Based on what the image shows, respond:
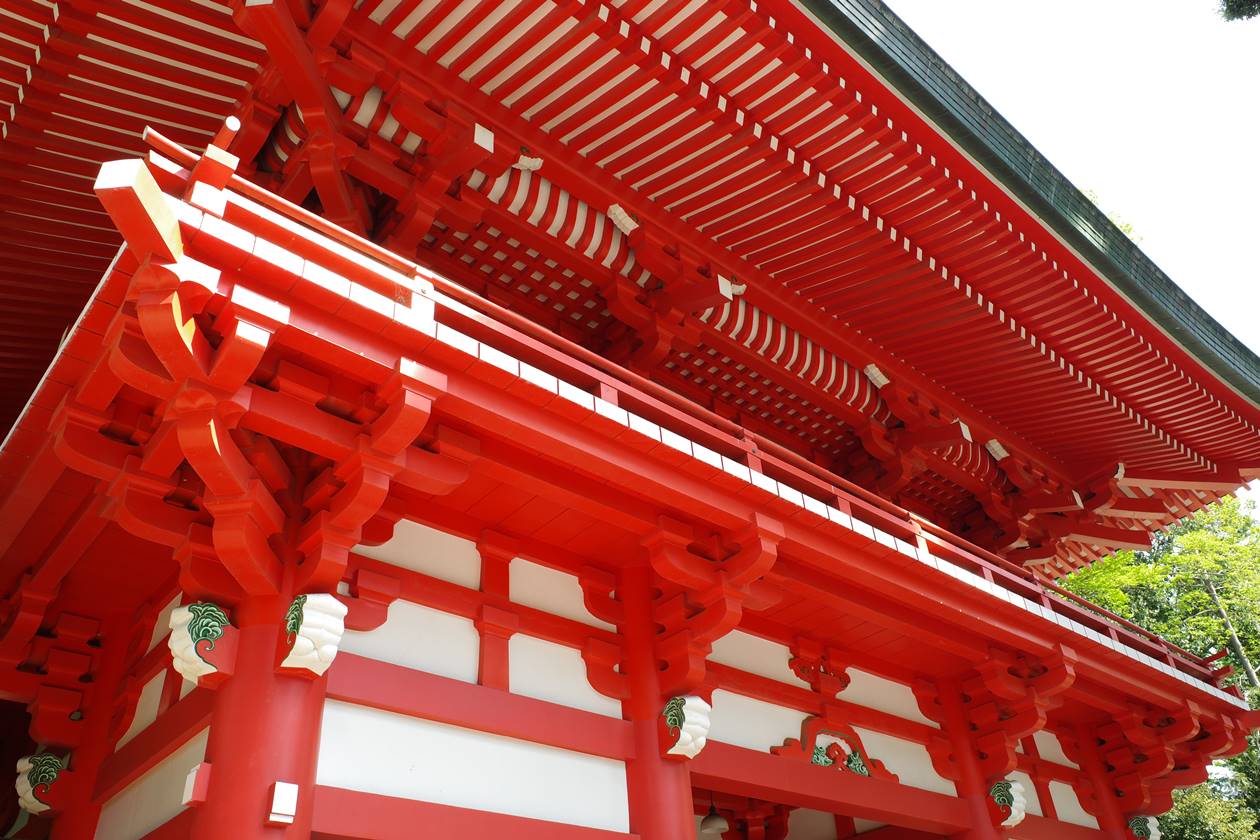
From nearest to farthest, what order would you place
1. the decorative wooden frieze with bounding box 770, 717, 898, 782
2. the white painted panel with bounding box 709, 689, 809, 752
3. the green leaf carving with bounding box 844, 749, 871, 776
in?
the white painted panel with bounding box 709, 689, 809, 752, the decorative wooden frieze with bounding box 770, 717, 898, 782, the green leaf carving with bounding box 844, 749, 871, 776

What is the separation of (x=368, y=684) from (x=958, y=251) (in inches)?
206

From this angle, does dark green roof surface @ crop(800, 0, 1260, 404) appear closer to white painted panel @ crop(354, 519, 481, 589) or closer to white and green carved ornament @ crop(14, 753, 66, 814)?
white painted panel @ crop(354, 519, 481, 589)

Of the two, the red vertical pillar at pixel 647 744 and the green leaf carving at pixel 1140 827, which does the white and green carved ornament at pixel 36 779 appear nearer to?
the red vertical pillar at pixel 647 744

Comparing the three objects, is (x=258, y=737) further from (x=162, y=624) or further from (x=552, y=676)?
(x=162, y=624)

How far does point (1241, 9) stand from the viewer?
15.8ft

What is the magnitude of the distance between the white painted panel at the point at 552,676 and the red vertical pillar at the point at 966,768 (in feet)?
11.4

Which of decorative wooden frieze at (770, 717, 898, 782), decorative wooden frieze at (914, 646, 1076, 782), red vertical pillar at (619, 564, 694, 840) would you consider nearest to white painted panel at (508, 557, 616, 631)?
red vertical pillar at (619, 564, 694, 840)

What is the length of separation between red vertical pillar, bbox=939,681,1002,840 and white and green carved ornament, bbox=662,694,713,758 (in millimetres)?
3091

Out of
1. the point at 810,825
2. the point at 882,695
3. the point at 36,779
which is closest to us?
the point at 36,779

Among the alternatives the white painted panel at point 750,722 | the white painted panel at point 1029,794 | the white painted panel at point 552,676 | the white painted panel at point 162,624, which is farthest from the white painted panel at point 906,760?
the white painted panel at point 162,624

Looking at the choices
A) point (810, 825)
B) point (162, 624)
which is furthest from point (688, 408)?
point (810, 825)

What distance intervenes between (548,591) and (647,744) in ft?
3.60

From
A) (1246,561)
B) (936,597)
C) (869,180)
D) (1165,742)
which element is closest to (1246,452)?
(1165,742)

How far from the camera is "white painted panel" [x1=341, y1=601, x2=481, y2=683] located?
4938mm
